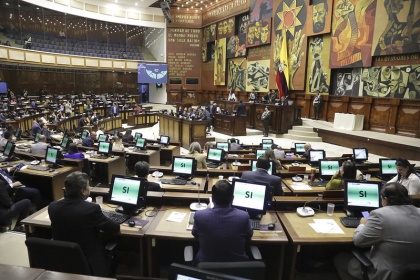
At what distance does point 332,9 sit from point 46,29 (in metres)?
19.9

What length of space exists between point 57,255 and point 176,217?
1.33 meters

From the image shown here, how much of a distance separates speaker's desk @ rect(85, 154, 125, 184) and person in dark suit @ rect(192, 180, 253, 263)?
4712mm

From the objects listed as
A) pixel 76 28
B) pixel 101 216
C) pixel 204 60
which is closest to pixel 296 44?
pixel 204 60

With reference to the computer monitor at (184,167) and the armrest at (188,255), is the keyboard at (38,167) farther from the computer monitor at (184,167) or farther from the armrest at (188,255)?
the armrest at (188,255)

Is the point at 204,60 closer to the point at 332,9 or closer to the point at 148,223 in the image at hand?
Result: the point at 332,9

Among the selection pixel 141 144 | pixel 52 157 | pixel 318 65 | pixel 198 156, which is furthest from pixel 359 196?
pixel 318 65

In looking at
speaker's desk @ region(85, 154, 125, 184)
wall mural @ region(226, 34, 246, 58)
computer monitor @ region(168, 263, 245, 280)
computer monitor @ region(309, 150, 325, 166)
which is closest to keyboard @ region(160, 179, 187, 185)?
speaker's desk @ region(85, 154, 125, 184)

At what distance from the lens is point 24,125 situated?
1180cm

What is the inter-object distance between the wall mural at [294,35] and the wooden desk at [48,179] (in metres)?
11.6

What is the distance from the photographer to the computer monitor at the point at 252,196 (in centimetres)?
325

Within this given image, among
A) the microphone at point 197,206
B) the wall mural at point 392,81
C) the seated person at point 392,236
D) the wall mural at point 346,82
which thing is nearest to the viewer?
the seated person at point 392,236

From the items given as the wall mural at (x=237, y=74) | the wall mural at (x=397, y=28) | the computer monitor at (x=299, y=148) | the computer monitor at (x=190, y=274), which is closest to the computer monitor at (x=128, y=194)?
the computer monitor at (x=190, y=274)

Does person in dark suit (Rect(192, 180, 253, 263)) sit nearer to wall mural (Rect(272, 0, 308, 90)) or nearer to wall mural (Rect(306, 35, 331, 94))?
wall mural (Rect(306, 35, 331, 94))

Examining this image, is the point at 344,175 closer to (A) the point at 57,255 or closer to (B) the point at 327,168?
(B) the point at 327,168
